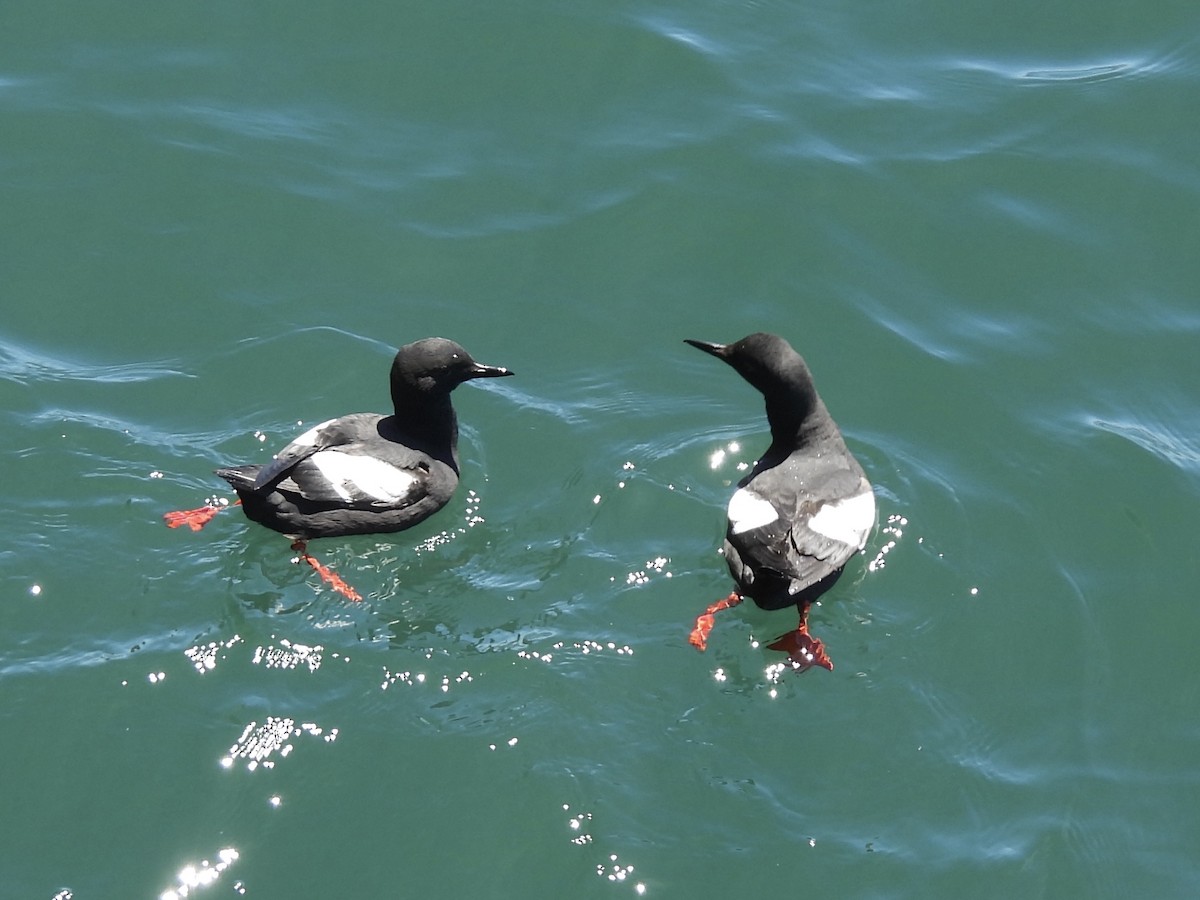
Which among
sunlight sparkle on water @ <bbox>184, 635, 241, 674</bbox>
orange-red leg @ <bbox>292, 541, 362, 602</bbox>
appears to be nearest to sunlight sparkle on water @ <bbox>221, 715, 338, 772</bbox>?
sunlight sparkle on water @ <bbox>184, 635, 241, 674</bbox>

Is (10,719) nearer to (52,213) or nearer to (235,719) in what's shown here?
(235,719)

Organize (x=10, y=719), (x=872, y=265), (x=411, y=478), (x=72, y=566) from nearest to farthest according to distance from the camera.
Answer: (x=10, y=719) → (x=72, y=566) → (x=411, y=478) → (x=872, y=265)

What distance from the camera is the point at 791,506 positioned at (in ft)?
25.6

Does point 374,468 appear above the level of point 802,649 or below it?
above

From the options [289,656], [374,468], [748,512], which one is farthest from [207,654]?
[748,512]

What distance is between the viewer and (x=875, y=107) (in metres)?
11.5

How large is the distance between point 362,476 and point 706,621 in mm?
2325

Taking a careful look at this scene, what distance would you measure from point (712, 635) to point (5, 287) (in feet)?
19.3

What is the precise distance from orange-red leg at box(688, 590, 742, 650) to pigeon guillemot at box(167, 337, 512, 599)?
6.41ft

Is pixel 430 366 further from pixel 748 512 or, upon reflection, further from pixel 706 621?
pixel 706 621

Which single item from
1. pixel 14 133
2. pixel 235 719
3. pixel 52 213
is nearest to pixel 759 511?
pixel 235 719

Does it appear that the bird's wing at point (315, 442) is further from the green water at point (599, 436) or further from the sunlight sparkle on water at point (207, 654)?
the sunlight sparkle on water at point (207, 654)

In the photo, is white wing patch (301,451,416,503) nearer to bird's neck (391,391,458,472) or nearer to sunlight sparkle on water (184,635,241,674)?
bird's neck (391,391,458,472)

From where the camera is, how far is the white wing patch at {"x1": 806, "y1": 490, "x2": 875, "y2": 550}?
7.75 metres
